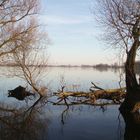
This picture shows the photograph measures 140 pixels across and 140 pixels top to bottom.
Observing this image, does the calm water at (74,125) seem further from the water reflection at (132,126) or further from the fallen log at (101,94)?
the fallen log at (101,94)

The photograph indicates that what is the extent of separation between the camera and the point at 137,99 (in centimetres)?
1825

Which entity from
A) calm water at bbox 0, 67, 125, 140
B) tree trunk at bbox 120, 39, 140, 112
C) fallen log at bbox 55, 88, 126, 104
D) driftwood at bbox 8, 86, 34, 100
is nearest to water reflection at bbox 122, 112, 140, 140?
calm water at bbox 0, 67, 125, 140

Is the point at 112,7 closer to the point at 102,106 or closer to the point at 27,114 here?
the point at 102,106

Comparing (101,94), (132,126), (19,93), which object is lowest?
(132,126)

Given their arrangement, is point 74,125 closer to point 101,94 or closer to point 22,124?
point 22,124

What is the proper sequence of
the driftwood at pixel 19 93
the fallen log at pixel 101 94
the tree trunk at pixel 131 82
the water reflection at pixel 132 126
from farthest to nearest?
the driftwood at pixel 19 93, the fallen log at pixel 101 94, the tree trunk at pixel 131 82, the water reflection at pixel 132 126

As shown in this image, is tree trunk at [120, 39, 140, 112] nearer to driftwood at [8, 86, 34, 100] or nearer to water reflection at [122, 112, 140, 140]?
water reflection at [122, 112, 140, 140]

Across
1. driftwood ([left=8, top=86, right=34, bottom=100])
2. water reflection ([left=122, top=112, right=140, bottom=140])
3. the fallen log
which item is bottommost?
water reflection ([left=122, top=112, right=140, bottom=140])

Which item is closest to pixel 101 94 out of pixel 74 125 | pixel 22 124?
pixel 74 125

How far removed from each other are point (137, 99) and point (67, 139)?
5.78 meters

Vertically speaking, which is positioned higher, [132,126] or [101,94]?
[101,94]

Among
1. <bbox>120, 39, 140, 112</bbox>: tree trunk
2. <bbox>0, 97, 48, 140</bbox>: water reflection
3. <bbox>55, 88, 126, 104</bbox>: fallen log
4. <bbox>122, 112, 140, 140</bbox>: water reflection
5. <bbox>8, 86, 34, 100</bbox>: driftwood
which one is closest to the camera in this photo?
<bbox>0, 97, 48, 140</bbox>: water reflection

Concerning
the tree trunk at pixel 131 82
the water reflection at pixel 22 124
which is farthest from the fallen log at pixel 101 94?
the water reflection at pixel 22 124

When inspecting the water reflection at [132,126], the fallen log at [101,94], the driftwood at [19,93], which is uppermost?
the fallen log at [101,94]
